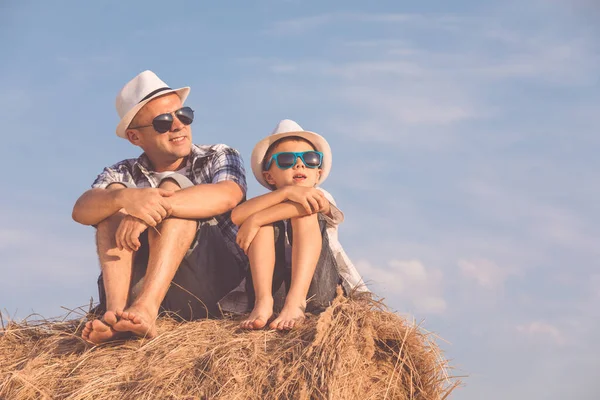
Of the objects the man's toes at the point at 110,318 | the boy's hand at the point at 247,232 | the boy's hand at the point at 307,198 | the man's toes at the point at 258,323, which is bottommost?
the man's toes at the point at 110,318

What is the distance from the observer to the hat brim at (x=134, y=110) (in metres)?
6.86

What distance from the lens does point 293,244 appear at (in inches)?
226

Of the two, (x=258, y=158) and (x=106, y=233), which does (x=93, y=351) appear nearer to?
(x=106, y=233)

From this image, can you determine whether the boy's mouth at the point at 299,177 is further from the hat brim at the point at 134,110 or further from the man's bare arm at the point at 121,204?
the hat brim at the point at 134,110

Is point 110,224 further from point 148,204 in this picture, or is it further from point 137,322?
point 137,322

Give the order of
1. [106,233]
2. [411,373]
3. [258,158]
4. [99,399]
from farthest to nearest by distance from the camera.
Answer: [258,158]
[106,233]
[411,373]
[99,399]

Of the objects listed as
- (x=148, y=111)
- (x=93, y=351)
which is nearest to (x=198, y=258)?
(x=93, y=351)

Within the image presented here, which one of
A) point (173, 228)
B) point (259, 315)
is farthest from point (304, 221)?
point (173, 228)

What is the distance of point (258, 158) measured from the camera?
6.54 meters

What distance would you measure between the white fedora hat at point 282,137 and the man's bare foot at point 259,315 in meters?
1.24

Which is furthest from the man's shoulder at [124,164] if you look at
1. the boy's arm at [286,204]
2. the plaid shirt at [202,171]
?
the boy's arm at [286,204]

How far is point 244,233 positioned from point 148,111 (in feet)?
5.56

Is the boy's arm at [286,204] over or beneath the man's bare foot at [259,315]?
over

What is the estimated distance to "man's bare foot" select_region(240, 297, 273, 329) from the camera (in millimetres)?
5465
